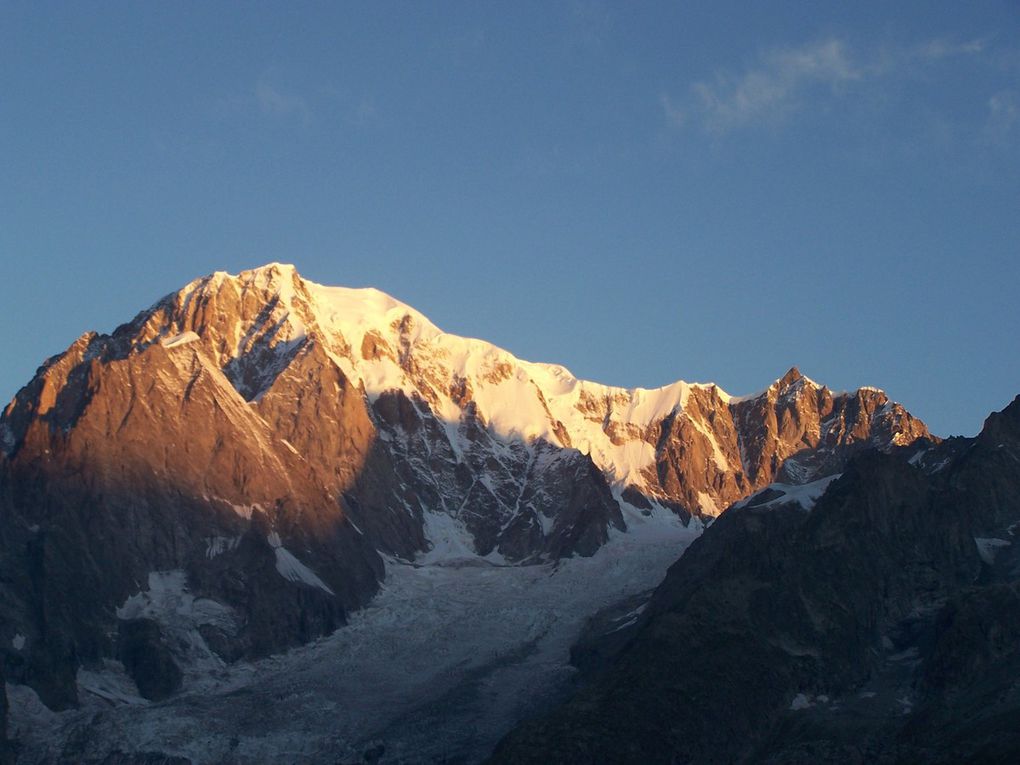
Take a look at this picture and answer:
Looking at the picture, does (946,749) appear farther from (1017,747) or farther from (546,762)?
(546,762)

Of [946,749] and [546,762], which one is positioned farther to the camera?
[546,762]

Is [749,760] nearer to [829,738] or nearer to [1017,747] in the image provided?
[829,738]

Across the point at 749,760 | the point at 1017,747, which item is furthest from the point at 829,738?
the point at 1017,747

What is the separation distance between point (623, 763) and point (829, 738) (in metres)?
19.0

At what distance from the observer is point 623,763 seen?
19975cm

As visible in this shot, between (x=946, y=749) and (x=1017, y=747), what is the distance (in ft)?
29.4

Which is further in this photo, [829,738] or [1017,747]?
[829,738]

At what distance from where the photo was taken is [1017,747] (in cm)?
17688

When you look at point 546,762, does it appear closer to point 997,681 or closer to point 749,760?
point 749,760

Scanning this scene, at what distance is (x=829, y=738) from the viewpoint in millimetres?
195750

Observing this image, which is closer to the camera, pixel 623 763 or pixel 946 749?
pixel 946 749

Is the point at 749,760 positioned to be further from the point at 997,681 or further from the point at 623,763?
the point at 997,681

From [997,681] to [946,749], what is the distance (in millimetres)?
15872

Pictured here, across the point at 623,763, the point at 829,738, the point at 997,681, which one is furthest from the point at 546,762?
the point at 997,681
